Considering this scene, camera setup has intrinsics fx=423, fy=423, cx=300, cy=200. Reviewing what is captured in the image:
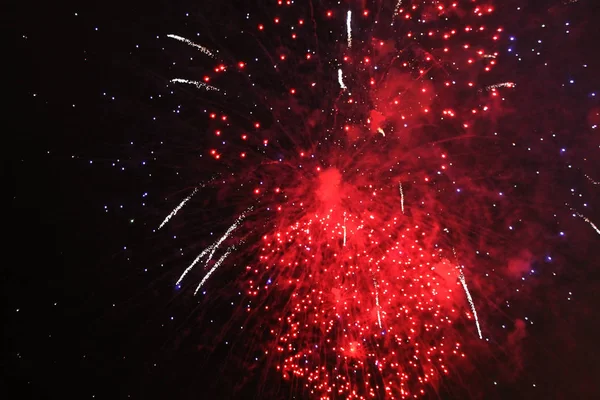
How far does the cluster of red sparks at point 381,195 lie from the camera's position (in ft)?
11.8

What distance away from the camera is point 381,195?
3986mm

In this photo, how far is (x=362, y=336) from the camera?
458cm

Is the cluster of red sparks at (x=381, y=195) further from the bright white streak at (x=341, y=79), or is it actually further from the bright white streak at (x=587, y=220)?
the bright white streak at (x=587, y=220)

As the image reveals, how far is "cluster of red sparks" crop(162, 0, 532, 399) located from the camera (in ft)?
11.8

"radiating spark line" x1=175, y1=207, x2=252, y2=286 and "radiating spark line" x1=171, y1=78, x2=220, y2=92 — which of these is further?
"radiating spark line" x1=175, y1=207, x2=252, y2=286

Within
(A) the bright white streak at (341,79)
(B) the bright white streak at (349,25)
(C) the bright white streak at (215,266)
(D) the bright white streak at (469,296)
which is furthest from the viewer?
(D) the bright white streak at (469,296)

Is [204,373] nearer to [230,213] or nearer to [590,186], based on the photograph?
[230,213]

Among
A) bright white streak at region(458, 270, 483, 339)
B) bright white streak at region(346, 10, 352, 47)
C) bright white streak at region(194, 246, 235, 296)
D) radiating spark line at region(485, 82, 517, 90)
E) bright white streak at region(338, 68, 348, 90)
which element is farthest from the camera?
bright white streak at region(458, 270, 483, 339)

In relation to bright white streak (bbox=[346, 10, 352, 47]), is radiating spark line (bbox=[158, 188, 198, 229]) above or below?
below

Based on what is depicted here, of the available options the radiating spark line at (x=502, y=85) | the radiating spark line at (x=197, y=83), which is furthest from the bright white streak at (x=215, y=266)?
the radiating spark line at (x=502, y=85)

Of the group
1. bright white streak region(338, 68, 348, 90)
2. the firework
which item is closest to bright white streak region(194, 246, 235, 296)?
the firework

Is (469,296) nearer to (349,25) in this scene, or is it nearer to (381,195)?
(381,195)

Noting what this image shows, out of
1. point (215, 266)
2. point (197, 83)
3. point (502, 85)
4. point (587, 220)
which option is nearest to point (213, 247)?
point (215, 266)

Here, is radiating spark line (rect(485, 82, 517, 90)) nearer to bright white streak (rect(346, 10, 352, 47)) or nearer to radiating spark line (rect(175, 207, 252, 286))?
bright white streak (rect(346, 10, 352, 47))
